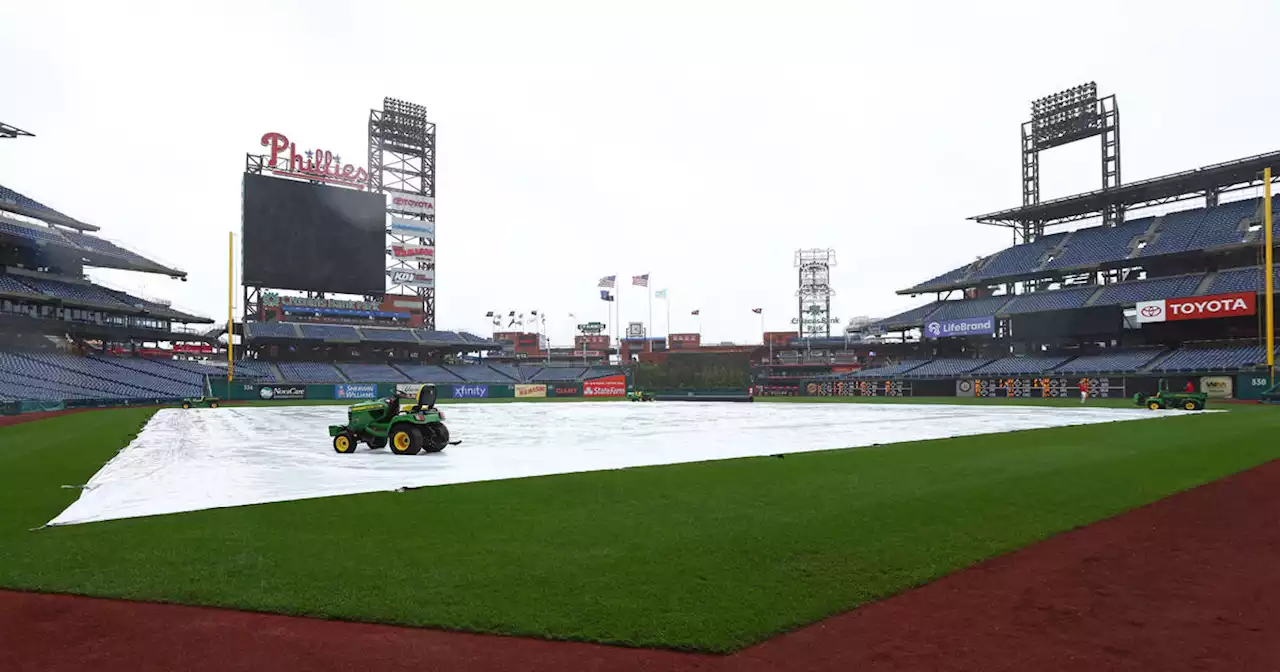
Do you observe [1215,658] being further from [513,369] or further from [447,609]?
[513,369]

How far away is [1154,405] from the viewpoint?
3519 centimetres

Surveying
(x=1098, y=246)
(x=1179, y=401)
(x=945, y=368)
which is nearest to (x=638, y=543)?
(x=1179, y=401)

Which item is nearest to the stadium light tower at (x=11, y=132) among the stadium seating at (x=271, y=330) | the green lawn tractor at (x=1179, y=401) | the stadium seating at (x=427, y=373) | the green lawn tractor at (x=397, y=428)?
the stadium seating at (x=271, y=330)

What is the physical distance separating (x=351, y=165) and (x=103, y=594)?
73.5 m

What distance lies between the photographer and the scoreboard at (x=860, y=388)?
222ft

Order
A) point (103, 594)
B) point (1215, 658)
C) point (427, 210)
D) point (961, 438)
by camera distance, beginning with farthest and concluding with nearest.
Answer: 1. point (427, 210)
2. point (961, 438)
3. point (103, 594)
4. point (1215, 658)

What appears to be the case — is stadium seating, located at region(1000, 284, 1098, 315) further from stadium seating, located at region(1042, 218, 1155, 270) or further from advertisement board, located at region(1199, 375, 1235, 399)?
advertisement board, located at region(1199, 375, 1235, 399)

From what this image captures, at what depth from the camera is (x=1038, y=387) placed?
187 feet

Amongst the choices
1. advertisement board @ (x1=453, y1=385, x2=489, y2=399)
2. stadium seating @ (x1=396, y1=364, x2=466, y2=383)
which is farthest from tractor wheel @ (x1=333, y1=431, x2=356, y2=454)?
stadium seating @ (x1=396, y1=364, x2=466, y2=383)

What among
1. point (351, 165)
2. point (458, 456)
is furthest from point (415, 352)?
point (458, 456)

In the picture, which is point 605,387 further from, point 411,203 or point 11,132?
point 11,132

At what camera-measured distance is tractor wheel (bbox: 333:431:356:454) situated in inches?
655

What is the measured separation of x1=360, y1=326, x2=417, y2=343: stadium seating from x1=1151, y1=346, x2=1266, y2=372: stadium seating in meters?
67.0

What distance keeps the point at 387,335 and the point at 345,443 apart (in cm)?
6185
